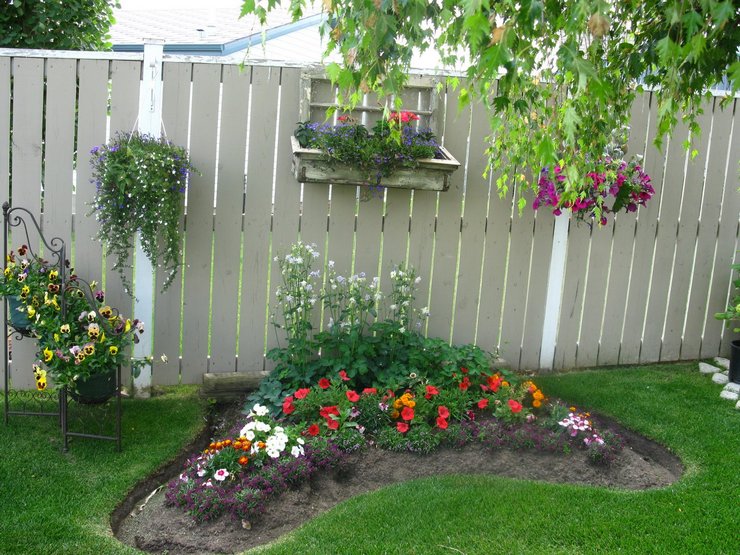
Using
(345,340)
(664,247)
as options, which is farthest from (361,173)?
(664,247)

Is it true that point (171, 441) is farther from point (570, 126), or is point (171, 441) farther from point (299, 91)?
point (570, 126)

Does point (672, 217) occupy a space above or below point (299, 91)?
below

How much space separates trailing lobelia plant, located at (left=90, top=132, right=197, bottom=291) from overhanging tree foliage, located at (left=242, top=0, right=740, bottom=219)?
6.01ft

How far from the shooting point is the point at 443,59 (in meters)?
2.88

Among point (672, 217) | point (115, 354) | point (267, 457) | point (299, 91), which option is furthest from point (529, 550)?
point (672, 217)

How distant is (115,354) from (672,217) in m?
3.83

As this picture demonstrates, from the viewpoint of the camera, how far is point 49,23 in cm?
516

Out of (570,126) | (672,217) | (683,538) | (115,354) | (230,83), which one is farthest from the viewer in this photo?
(672,217)

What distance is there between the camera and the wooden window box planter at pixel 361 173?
4305 millimetres

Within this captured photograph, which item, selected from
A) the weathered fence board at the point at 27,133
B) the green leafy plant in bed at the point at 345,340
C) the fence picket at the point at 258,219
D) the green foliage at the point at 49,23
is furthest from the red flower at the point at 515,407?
the green foliage at the point at 49,23

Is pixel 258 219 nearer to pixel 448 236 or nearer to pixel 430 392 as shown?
pixel 448 236

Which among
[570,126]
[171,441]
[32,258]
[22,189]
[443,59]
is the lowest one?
[171,441]

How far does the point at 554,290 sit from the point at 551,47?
255cm

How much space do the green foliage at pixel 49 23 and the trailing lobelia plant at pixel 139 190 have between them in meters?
1.31
